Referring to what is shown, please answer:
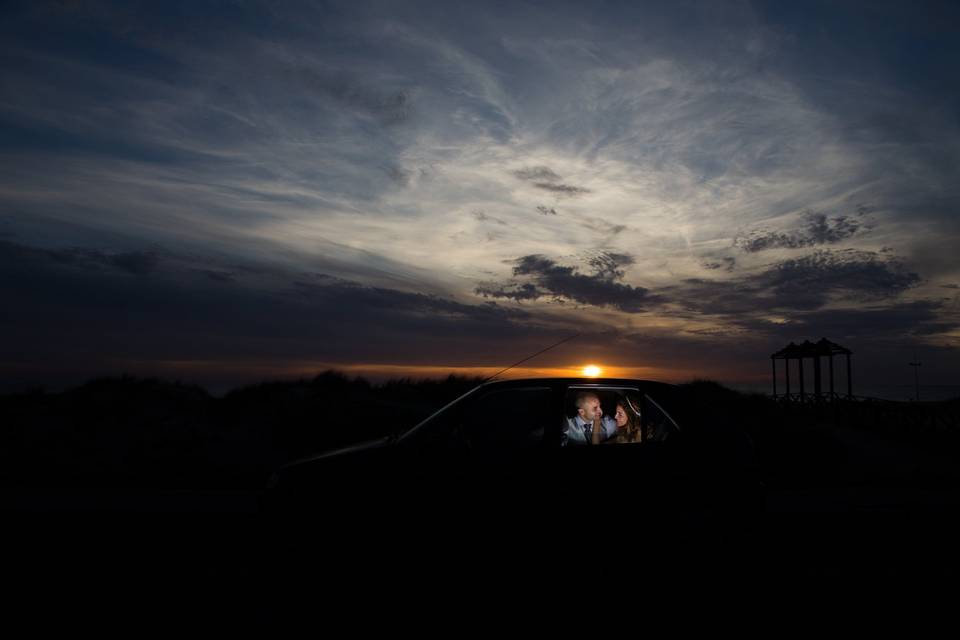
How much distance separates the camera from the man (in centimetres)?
616

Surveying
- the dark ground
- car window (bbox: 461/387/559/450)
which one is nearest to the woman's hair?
the dark ground

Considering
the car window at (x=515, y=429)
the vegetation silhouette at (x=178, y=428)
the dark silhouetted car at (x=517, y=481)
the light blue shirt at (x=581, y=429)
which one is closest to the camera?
the dark silhouetted car at (x=517, y=481)

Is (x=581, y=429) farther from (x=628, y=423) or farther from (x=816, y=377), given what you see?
(x=816, y=377)

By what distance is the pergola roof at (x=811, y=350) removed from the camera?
38.5 meters

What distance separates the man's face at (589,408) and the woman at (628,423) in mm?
215

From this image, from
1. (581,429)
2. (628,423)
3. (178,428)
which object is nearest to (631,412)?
(628,423)

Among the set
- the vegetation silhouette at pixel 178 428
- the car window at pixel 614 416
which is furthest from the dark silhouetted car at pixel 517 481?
the vegetation silhouette at pixel 178 428

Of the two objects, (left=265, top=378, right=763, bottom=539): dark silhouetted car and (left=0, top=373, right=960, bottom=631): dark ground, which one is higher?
A: (left=265, top=378, right=763, bottom=539): dark silhouetted car

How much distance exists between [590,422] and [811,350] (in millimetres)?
38599

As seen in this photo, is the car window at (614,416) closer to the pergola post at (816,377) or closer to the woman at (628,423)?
the woman at (628,423)

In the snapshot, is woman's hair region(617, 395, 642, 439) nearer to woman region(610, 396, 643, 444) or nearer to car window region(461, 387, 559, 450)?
woman region(610, 396, 643, 444)

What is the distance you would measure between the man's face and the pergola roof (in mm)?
37139

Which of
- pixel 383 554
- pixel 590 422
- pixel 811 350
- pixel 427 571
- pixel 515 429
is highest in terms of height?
pixel 811 350

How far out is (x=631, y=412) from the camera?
6.38 metres
